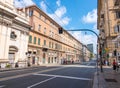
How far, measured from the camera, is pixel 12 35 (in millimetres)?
30188

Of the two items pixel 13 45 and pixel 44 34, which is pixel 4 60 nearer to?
pixel 13 45

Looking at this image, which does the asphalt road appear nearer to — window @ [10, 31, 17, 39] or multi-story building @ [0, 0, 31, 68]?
multi-story building @ [0, 0, 31, 68]

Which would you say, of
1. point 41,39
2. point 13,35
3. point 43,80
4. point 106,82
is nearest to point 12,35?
point 13,35

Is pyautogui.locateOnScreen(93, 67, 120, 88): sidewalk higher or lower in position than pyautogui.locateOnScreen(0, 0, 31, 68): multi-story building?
lower

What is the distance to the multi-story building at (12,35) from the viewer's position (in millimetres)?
26406

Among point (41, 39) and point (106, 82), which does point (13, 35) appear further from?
point (106, 82)

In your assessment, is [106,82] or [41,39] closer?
[106,82]

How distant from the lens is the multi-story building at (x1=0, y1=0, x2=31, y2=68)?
86.6 feet

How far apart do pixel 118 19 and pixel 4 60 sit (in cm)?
2869

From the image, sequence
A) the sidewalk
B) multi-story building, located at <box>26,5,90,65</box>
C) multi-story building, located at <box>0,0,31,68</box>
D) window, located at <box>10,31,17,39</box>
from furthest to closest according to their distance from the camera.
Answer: multi-story building, located at <box>26,5,90,65</box>, window, located at <box>10,31,17,39</box>, multi-story building, located at <box>0,0,31,68</box>, the sidewalk

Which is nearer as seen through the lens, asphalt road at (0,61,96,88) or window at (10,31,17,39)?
asphalt road at (0,61,96,88)

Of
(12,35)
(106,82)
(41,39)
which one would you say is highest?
(41,39)

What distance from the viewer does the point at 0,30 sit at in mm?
26047

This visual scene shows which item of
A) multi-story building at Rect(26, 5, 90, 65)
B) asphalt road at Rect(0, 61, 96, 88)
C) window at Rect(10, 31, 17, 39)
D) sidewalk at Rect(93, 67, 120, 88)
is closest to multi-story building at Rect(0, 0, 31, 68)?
window at Rect(10, 31, 17, 39)
